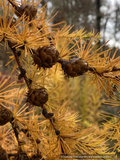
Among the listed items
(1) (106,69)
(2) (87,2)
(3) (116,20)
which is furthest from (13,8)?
(2) (87,2)

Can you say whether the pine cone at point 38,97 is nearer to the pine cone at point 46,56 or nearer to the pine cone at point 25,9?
the pine cone at point 46,56

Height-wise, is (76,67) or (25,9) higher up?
(25,9)

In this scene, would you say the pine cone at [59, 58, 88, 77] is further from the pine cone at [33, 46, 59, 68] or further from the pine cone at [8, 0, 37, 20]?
the pine cone at [8, 0, 37, 20]

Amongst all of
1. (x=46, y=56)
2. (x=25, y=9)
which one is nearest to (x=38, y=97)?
(x=46, y=56)

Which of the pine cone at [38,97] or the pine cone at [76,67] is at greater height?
the pine cone at [76,67]

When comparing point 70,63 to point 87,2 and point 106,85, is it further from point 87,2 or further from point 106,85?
point 87,2

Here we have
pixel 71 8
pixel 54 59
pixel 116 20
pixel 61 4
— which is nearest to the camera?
pixel 54 59

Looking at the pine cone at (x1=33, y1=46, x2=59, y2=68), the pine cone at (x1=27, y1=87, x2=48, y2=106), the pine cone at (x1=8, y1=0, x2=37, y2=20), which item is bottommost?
the pine cone at (x1=27, y1=87, x2=48, y2=106)

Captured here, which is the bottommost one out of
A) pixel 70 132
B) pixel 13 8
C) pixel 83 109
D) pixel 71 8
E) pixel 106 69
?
pixel 83 109

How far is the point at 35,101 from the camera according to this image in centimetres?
A: 24

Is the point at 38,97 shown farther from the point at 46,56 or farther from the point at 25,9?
the point at 25,9

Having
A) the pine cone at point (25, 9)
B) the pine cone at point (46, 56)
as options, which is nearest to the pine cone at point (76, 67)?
the pine cone at point (46, 56)

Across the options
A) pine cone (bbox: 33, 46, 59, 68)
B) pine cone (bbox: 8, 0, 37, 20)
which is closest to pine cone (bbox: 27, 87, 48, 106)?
pine cone (bbox: 33, 46, 59, 68)

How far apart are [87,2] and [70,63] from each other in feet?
5.07
